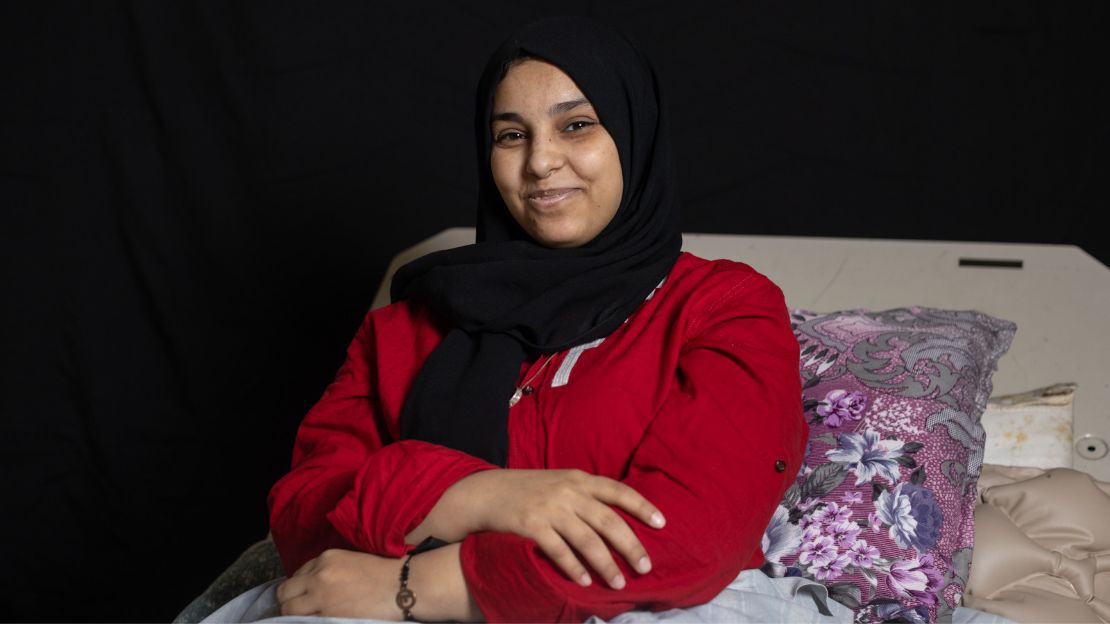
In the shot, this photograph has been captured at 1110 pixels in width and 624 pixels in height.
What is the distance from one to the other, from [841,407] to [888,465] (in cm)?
13

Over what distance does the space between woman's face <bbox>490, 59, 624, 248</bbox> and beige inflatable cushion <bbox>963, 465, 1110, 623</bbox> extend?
720 mm

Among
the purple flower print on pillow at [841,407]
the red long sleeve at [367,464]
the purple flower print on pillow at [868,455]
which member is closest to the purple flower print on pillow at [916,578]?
the purple flower print on pillow at [868,455]

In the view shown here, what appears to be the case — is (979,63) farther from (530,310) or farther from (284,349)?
Answer: (284,349)

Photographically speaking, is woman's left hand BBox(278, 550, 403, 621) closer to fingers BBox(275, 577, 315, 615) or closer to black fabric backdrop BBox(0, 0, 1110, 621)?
fingers BBox(275, 577, 315, 615)

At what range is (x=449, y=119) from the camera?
2.76 meters

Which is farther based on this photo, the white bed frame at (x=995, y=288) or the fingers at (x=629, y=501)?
the white bed frame at (x=995, y=288)

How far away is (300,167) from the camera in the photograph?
2770 mm

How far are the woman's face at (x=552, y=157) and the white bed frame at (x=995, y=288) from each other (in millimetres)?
792

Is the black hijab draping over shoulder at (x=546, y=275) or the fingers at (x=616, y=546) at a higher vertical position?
the black hijab draping over shoulder at (x=546, y=275)

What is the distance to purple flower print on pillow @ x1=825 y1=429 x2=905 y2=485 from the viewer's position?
162 centimetres

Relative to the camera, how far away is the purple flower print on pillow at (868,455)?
5.32 ft

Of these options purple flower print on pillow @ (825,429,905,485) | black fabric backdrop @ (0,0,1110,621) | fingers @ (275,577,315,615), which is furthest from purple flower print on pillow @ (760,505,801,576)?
black fabric backdrop @ (0,0,1110,621)

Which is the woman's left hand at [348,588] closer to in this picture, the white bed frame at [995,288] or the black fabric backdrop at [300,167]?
the white bed frame at [995,288]

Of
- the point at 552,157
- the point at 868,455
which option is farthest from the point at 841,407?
the point at 552,157
